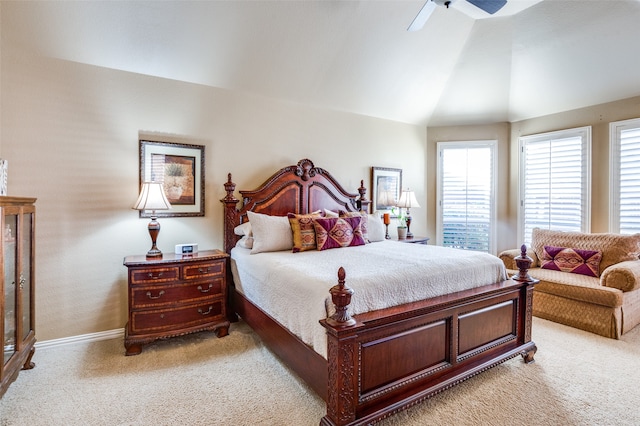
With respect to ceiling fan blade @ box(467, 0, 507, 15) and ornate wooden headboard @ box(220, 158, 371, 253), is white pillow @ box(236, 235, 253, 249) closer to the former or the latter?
ornate wooden headboard @ box(220, 158, 371, 253)

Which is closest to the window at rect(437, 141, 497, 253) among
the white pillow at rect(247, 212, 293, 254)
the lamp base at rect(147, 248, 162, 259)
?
the white pillow at rect(247, 212, 293, 254)

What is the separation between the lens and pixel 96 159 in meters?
3.08

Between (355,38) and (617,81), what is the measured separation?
321 cm

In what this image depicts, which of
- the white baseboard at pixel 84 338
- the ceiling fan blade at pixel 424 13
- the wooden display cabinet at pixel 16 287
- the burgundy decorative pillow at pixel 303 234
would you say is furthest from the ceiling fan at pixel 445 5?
the white baseboard at pixel 84 338

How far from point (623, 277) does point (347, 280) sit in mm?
3047

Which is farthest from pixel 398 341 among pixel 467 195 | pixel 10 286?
pixel 467 195

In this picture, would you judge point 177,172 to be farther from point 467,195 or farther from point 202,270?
point 467,195

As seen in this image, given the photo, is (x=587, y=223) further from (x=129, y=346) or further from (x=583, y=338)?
(x=129, y=346)

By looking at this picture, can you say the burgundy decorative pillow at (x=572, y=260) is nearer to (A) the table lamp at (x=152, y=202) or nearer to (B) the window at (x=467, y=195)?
(B) the window at (x=467, y=195)

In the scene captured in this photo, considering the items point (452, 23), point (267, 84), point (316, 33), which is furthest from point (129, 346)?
point (452, 23)

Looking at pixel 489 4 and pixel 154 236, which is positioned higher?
pixel 489 4

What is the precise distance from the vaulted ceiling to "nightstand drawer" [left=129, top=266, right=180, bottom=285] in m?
2.00

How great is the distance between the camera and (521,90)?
449 centimetres

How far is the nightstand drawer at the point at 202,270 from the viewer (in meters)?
2.94
